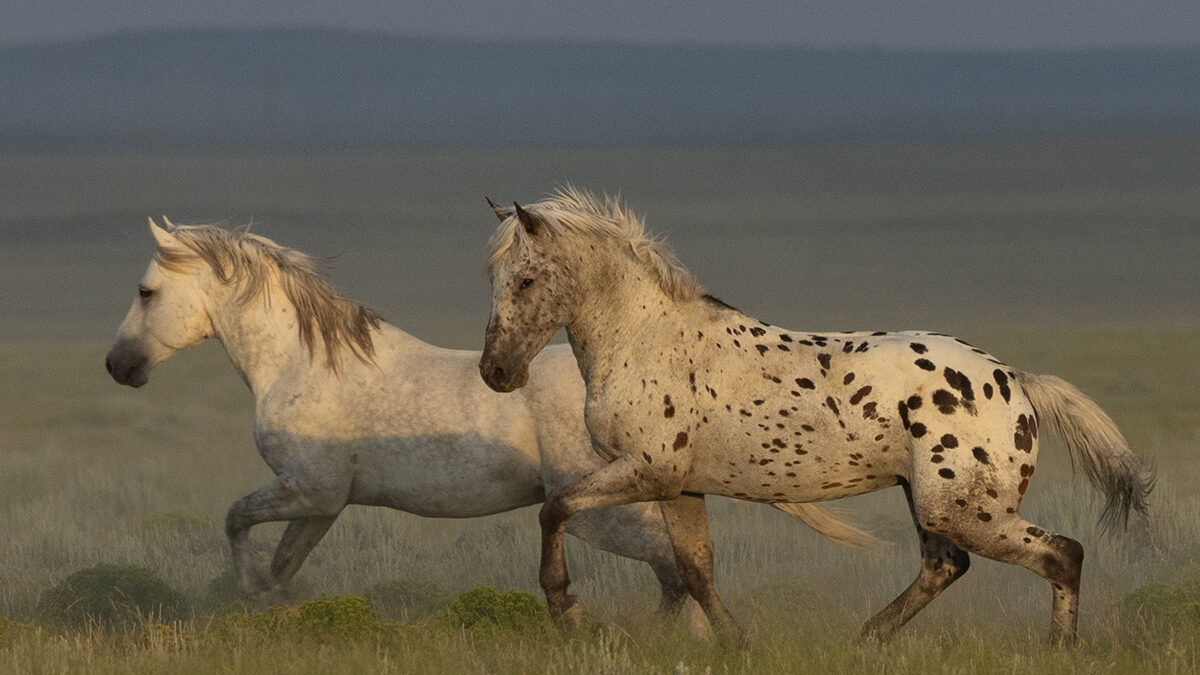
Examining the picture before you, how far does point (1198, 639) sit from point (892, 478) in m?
1.98

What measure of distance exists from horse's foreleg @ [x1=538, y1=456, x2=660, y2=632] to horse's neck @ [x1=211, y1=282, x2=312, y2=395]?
2855 millimetres

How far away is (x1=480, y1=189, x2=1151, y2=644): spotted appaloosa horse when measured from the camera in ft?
21.5

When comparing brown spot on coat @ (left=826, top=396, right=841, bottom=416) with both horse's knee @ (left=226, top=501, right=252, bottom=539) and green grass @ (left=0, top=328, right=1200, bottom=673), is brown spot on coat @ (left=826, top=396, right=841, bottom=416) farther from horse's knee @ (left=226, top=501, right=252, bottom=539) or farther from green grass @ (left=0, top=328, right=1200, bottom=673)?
horse's knee @ (left=226, top=501, right=252, bottom=539)

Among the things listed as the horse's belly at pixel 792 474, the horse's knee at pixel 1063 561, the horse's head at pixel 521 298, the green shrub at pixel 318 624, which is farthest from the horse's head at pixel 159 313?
the horse's knee at pixel 1063 561

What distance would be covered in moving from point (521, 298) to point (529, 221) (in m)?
0.36

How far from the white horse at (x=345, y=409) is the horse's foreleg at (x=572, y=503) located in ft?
4.86

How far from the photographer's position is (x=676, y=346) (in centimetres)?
684

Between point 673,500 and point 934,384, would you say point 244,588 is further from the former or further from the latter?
point 934,384

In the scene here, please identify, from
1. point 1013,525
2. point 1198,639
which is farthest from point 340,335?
point 1198,639

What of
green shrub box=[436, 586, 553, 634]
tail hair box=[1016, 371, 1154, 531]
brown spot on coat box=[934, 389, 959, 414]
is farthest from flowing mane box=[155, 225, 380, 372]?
tail hair box=[1016, 371, 1154, 531]

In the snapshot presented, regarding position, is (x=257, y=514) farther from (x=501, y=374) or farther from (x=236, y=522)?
(x=501, y=374)

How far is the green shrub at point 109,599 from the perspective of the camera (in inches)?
372

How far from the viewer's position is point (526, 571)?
471 inches

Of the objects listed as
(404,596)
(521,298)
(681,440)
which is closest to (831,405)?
(681,440)
